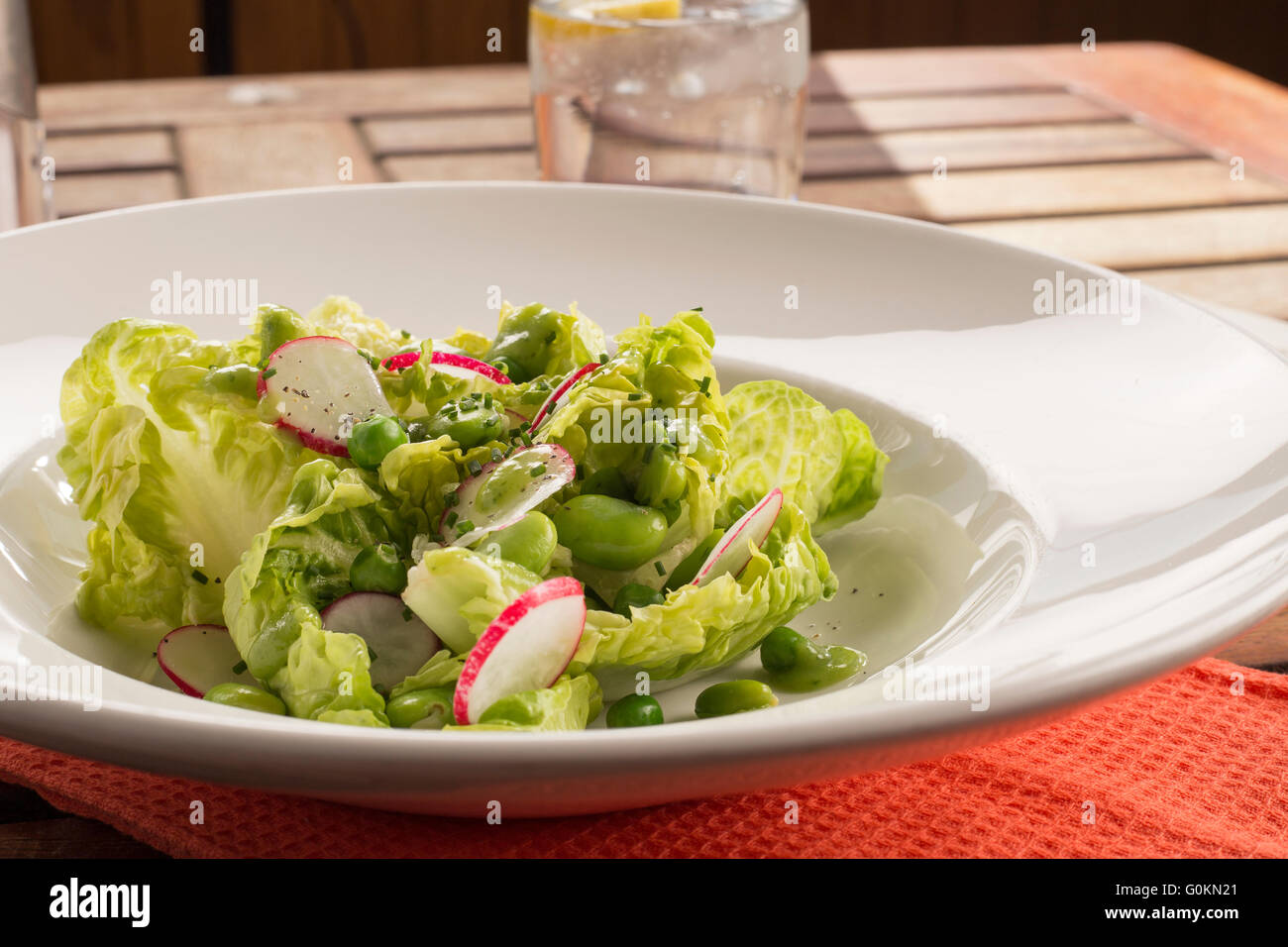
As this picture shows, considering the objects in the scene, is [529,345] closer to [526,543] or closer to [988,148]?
[526,543]

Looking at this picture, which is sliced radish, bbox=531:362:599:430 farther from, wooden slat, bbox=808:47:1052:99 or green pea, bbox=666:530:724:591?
wooden slat, bbox=808:47:1052:99

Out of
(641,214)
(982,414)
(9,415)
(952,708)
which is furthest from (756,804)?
(641,214)

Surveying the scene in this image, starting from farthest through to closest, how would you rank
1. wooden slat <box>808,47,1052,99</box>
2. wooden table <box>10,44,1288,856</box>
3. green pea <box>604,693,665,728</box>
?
1. wooden slat <box>808,47,1052,99</box>
2. wooden table <box>10,44,1288,856</box>
3. green pea <box>604,693,665,728</box>

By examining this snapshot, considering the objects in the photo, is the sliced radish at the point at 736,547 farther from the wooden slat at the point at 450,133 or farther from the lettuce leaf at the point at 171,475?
the wooden slat at the point at 450,133

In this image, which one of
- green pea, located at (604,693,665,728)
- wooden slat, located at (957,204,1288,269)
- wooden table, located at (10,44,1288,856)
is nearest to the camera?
green pea, located at (604,693,665,728)

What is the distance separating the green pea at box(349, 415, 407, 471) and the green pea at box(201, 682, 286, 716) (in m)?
0.21

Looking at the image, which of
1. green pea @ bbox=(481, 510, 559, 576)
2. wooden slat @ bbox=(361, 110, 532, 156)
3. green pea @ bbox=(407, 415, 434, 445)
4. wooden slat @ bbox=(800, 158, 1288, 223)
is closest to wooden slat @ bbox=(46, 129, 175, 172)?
wooden slat @ bbox=(361, 110, 532, 156)

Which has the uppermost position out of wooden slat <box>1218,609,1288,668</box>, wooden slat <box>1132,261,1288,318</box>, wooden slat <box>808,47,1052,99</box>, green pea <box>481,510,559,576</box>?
wooden slat <box>808,47,1052,99</box>

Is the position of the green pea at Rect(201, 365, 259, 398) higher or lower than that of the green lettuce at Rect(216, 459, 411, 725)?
higher

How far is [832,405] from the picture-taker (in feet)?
5.08

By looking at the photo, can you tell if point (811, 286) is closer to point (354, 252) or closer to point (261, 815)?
point (354, 252)

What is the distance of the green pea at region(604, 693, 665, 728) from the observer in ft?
3.41

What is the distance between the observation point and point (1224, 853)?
0.97 metres

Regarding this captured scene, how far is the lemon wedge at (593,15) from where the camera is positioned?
1.96m
